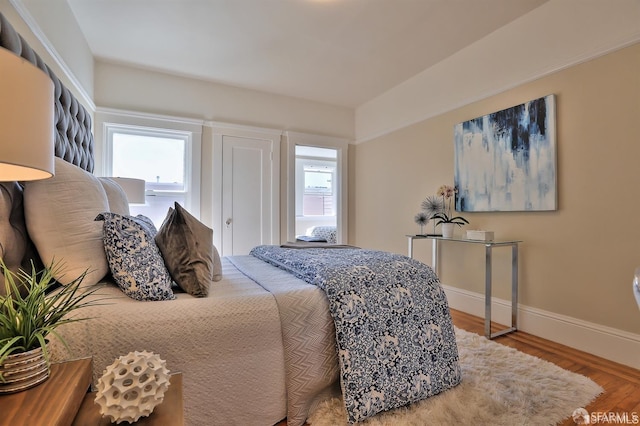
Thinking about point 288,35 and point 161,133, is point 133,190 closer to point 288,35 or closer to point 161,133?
point 161,133

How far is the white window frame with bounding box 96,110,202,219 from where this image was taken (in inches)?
133

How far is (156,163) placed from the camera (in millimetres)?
3668

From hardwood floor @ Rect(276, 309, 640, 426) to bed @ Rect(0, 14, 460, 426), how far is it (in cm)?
36

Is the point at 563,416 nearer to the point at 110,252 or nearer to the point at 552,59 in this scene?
the point at 110,252

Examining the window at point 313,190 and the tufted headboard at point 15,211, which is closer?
the tufted headboard at point 15,211

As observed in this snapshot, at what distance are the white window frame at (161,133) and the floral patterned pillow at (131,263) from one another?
254 cm

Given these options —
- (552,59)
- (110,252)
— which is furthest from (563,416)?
(552,59)

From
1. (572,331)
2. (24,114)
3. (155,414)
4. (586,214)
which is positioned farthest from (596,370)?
(24,114)

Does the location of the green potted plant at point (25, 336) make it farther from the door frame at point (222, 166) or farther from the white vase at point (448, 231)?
the door frame at point (222, 166)

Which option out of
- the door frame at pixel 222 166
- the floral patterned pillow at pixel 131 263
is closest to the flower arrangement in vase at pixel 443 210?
the door frame at pixel 222 166

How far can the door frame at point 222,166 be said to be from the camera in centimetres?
389

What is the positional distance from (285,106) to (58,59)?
2596mm

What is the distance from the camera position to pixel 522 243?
2668 millimetres

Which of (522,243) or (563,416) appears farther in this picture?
(522,243)
